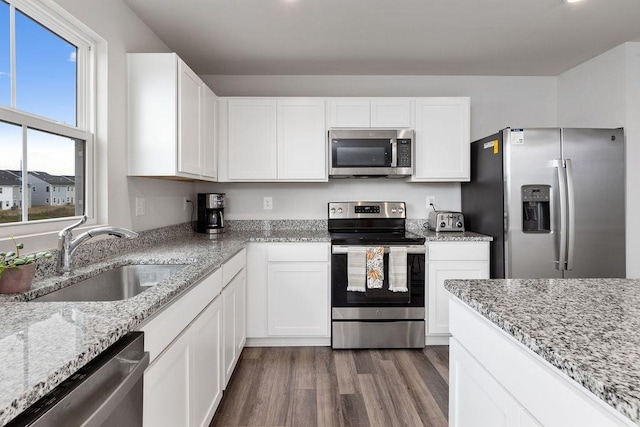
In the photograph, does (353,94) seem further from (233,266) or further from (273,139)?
(233,266)

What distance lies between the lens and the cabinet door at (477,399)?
0.86 m

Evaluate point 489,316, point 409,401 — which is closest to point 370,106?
point 409,401

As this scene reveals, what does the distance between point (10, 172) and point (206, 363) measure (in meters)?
1.18

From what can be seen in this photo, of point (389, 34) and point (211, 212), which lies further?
point (211, 212)

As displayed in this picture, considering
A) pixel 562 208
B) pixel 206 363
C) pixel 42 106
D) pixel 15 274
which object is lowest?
pixel 206 363

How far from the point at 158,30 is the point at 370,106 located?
175cm

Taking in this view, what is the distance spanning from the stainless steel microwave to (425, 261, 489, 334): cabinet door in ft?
2.81

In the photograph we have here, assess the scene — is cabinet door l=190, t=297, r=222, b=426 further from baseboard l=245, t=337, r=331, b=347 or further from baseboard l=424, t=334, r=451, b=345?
baseboard l=424, t=334, r=451, b=345

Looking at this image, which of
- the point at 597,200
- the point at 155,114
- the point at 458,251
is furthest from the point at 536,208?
the point at 155,114

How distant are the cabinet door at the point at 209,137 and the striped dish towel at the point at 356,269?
130 centimetres

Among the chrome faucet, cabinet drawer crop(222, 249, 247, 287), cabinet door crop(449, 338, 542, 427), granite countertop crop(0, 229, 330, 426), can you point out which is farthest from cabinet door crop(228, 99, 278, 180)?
cabinet door crop(449, 338, 542, 427)

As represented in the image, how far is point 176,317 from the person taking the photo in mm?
1344

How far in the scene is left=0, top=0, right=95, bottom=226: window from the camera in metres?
1.51

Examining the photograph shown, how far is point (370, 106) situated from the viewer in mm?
3174
